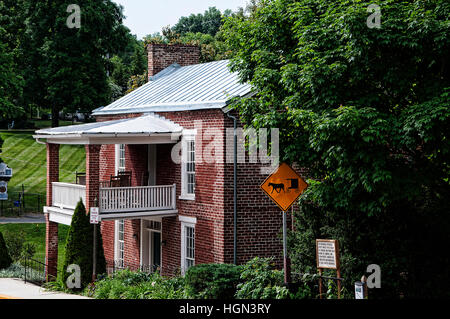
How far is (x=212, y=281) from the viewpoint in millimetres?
16422

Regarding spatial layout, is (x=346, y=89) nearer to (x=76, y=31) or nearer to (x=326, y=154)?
(x=326, y=154)

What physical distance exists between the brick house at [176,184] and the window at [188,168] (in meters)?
0.04

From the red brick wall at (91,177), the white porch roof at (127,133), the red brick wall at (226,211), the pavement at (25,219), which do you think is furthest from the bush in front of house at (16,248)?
the pavement at (25,219)

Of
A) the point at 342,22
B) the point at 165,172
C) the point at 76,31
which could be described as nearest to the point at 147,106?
the point at 165,172

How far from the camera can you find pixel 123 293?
1756 cm

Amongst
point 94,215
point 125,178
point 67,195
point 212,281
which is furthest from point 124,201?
point 212,281

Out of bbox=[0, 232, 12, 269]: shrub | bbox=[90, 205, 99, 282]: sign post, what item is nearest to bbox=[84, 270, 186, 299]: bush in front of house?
bbox=[90, 205, 99, 282]: sign post

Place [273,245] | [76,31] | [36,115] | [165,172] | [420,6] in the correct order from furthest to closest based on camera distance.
→ [36,115], [76,31], [165,172], [273,245], [420,6]

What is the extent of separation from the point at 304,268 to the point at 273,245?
→ 385 centimetres

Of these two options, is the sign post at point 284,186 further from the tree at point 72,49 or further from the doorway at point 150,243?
the tree at point 72,49

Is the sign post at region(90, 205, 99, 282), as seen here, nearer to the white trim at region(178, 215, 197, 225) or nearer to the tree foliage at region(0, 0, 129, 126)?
the white trim at region(178, 215, 197, 225)

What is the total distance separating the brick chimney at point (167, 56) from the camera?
29062 millimetres

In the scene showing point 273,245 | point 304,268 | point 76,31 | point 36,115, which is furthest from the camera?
point 36,115
